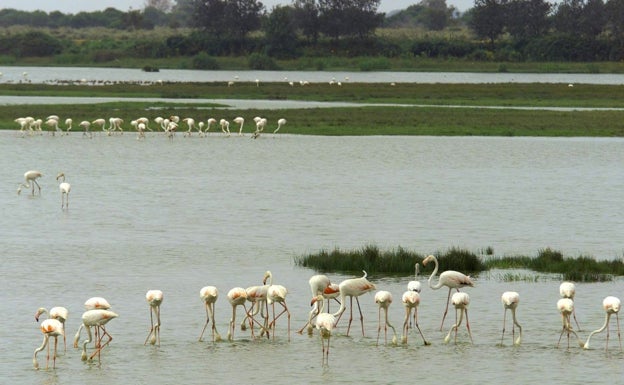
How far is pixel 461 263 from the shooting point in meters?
21.6

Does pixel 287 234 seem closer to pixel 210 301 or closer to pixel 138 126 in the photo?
pixel 210 301

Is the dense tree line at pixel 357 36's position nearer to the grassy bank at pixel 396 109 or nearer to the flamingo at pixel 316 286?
the grassy bank at pixel 396 109

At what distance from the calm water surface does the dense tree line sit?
2785 inches

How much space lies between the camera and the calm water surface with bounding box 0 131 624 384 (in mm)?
15672

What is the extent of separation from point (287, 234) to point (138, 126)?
22035 mm

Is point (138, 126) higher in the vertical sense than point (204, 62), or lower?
higher

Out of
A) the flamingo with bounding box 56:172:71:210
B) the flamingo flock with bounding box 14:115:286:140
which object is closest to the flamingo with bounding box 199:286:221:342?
the flamingo with bounding box 56:172:71:210

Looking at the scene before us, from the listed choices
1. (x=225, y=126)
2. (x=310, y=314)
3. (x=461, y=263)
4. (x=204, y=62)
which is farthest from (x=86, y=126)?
(x=204, y=62)

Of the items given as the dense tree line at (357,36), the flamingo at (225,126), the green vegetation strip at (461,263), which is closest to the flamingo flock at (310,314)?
the green vegetation strip at (461,263)

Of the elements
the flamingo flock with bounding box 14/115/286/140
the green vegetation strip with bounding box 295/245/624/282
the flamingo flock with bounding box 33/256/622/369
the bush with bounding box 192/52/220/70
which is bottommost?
the bush with bounding box 192/52/220/70

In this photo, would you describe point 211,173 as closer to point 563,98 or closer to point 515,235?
point 515,235

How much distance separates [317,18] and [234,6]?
927cm

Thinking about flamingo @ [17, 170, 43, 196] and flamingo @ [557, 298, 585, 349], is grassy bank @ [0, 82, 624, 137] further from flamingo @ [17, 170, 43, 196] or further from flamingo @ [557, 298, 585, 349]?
flamingo @ [557, 298, 585, 349]

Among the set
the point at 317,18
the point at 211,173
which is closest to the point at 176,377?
the point at 211,173
